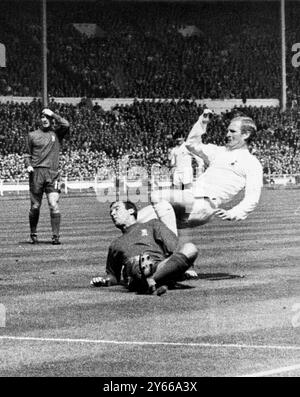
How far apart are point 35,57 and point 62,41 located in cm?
407

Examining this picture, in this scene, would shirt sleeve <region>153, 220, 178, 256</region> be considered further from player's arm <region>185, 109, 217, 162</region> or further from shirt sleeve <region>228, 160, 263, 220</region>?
player's arm <region>185, 109, 217, 162</region>

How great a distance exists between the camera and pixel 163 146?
194 ft

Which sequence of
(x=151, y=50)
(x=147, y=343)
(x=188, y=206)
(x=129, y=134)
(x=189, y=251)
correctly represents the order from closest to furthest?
(x=147, y=343), (x=189, y=251), (x=188, y=206), (x=129, y=134), (x=151, y=50)

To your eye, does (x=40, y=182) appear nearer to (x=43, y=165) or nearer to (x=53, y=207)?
(x=43, y=165)

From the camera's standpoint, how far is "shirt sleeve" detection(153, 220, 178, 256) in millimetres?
11586

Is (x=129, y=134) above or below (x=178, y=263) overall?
above

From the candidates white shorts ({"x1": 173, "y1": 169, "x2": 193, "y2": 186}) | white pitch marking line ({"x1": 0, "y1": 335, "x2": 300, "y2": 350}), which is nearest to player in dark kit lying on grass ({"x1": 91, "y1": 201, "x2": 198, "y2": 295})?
white pitch marking line ({"x1": 0, "y1": 335, "x2": 300, "y2": 350})

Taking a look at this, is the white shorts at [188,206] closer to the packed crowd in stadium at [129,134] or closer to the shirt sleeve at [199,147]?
the shirt sleeve at [199,147]

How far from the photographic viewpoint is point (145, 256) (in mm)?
10898

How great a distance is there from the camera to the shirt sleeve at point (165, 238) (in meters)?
Answer: 11.6

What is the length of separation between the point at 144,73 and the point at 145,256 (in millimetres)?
56999

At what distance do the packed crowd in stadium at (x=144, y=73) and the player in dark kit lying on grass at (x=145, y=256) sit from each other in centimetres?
3804

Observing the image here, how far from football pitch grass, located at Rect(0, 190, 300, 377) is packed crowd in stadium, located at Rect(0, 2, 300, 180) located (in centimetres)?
3513

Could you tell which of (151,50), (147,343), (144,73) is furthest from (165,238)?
(151,50)
